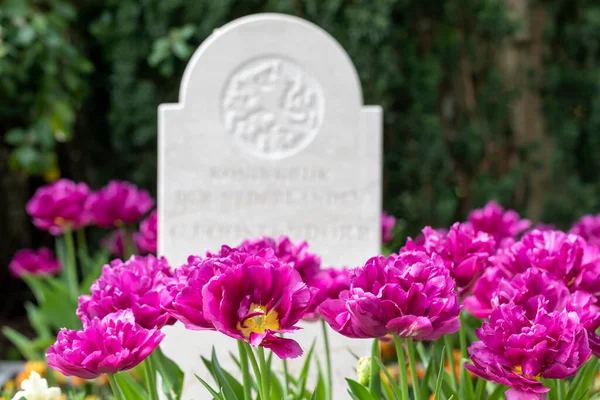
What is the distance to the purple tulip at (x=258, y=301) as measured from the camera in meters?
0.95

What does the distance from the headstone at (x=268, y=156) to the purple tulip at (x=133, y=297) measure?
Answer: 0.98 metres

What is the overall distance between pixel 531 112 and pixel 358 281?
121 inches

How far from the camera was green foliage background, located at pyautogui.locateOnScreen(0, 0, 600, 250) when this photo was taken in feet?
10.9

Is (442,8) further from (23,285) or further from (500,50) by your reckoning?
(23,285)

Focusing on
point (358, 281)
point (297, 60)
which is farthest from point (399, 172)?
point (358, 281)

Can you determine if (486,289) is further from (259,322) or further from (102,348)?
(102,348)

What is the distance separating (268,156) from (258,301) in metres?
1.25

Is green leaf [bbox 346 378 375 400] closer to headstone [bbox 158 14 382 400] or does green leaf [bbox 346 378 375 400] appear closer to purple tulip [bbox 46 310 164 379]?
purple tulip [bbox 46 310 164 379]

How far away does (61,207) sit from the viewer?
2680 millimetres

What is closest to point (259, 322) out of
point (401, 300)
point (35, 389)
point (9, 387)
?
point (401, 300)

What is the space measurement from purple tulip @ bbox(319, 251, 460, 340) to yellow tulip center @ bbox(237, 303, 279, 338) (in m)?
0.10

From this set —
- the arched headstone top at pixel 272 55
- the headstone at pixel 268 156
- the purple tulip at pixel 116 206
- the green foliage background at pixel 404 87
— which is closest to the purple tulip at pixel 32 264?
the purple tulip at pixel 116 206

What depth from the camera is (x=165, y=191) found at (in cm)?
214

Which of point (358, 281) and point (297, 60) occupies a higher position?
point (297, 60)
